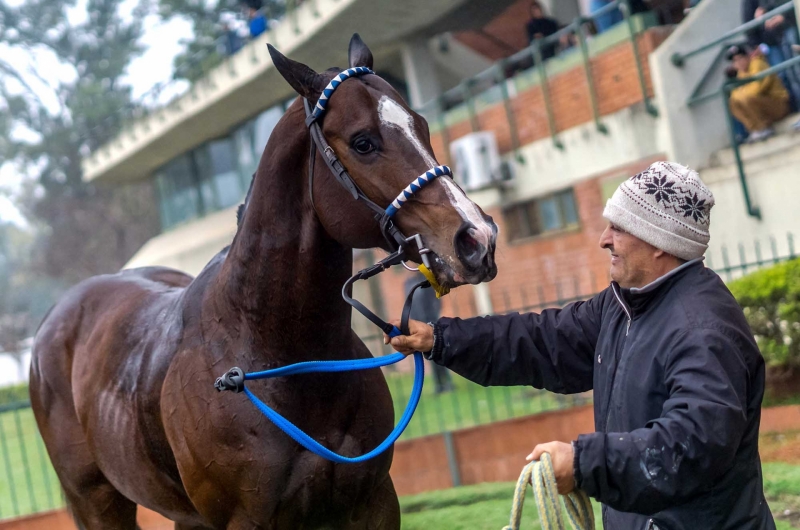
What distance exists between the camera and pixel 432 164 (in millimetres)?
2729

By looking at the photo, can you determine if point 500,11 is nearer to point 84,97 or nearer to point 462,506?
point 462,506

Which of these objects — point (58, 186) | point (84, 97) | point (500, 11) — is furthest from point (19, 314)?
point (500, 11)

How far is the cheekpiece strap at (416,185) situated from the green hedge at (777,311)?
182 inches

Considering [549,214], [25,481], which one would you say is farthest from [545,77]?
[25,481]

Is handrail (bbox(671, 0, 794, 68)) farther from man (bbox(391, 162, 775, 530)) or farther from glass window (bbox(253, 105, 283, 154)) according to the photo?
glass window (bbox(253, 105, 283, 154))

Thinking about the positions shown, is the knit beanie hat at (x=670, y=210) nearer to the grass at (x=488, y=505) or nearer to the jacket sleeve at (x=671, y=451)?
the jacket sleeve at (x=671, y=451)

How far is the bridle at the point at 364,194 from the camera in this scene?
2.66 metres

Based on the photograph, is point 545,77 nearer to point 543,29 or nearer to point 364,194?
point 543,29

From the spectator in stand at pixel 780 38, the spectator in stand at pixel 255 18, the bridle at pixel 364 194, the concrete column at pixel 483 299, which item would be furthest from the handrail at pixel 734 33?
the spectator in stand at pixel 255 18

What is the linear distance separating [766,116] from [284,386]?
26.0ft

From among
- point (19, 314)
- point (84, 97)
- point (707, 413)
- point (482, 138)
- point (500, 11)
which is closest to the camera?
point (707, 413)

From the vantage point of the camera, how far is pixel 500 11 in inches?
627

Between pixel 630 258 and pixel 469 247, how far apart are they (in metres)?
0.48

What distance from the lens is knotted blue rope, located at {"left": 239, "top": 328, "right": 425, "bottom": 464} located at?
9.44ft
